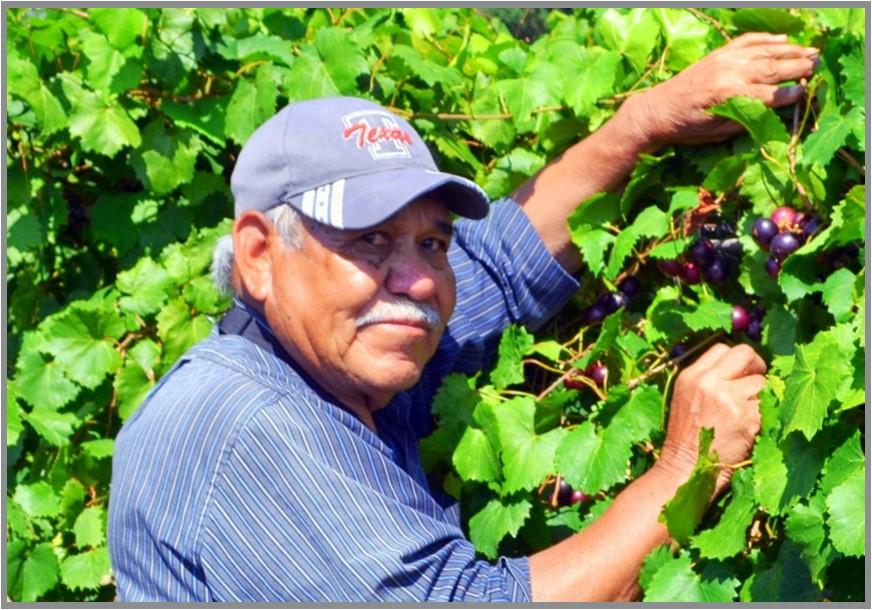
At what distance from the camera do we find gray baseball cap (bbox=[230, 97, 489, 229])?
96.3 inches

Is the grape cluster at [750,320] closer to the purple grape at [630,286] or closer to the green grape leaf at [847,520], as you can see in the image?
the purple grape at [630,286]

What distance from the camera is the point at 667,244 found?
262 centimetres

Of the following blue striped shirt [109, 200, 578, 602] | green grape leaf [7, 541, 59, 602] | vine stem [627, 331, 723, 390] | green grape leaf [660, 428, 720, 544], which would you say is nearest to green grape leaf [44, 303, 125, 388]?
green grape leaf [7, 541, 59, 602]

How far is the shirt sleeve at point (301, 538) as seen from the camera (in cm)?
227

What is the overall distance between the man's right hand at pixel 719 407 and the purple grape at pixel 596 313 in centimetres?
37

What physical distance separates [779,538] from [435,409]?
71 cm

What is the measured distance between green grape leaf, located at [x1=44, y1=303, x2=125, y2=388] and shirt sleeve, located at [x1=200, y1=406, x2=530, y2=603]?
998 mm

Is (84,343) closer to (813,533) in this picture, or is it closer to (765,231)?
(765,231)

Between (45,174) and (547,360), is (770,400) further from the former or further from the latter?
(45,174)

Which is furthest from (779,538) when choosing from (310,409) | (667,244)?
(310,409)

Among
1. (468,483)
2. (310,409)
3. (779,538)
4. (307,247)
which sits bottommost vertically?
(468,483)

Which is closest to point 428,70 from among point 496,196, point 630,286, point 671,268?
point 496,196

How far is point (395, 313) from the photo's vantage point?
8.12 feet

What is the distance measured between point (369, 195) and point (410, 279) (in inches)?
6.1
